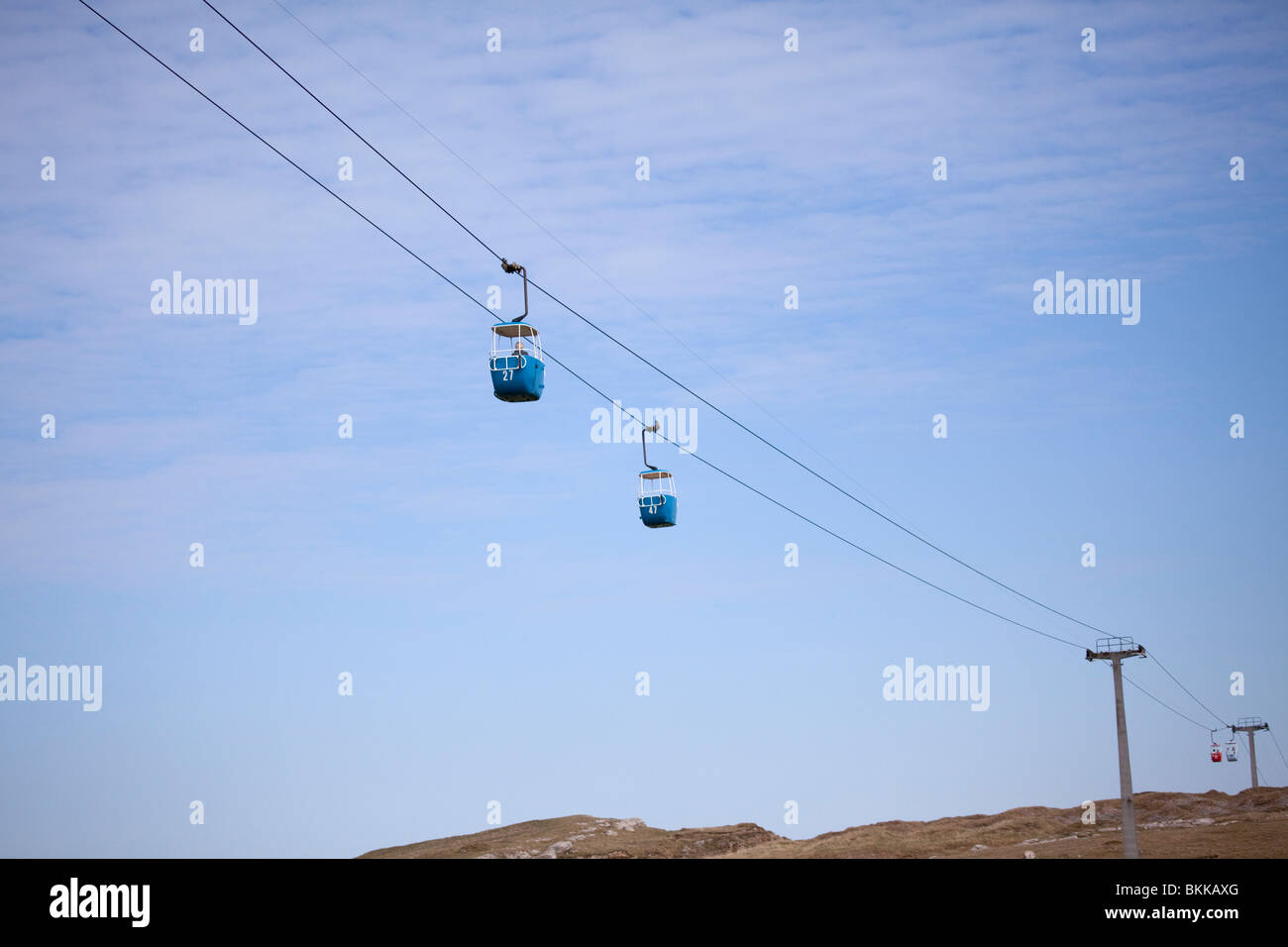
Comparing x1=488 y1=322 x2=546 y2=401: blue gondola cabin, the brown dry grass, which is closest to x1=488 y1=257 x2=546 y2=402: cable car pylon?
x1=488 y1=322 x2=546 y2=401: blue gondola cabin

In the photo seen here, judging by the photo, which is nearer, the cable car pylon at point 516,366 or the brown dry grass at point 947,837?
the cable car pylon at point 516,366

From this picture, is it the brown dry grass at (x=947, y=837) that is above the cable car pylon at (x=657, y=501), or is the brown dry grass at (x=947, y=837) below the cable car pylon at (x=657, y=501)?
below

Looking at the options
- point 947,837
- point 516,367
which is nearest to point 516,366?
point 516,367

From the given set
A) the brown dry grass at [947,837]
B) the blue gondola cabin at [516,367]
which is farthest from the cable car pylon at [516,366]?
the brown dry grass at [947,837]

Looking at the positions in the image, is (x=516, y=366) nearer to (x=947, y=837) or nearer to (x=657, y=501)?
(x=657, y=501)

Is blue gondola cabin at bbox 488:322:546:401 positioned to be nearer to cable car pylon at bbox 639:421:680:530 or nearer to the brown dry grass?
cable car pylon at bbox 639:421:680:530

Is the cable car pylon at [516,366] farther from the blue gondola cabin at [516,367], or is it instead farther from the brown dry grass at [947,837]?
the brown dry grass at [947,837]

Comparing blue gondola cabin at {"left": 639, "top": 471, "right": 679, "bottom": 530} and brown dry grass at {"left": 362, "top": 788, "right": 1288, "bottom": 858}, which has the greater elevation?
blue gondola cabin at {"left": 639, "top": 471, "right": 679, "bottom": 530}

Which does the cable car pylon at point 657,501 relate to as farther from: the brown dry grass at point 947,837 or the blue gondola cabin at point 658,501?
the brown dry grass at point 947,837
